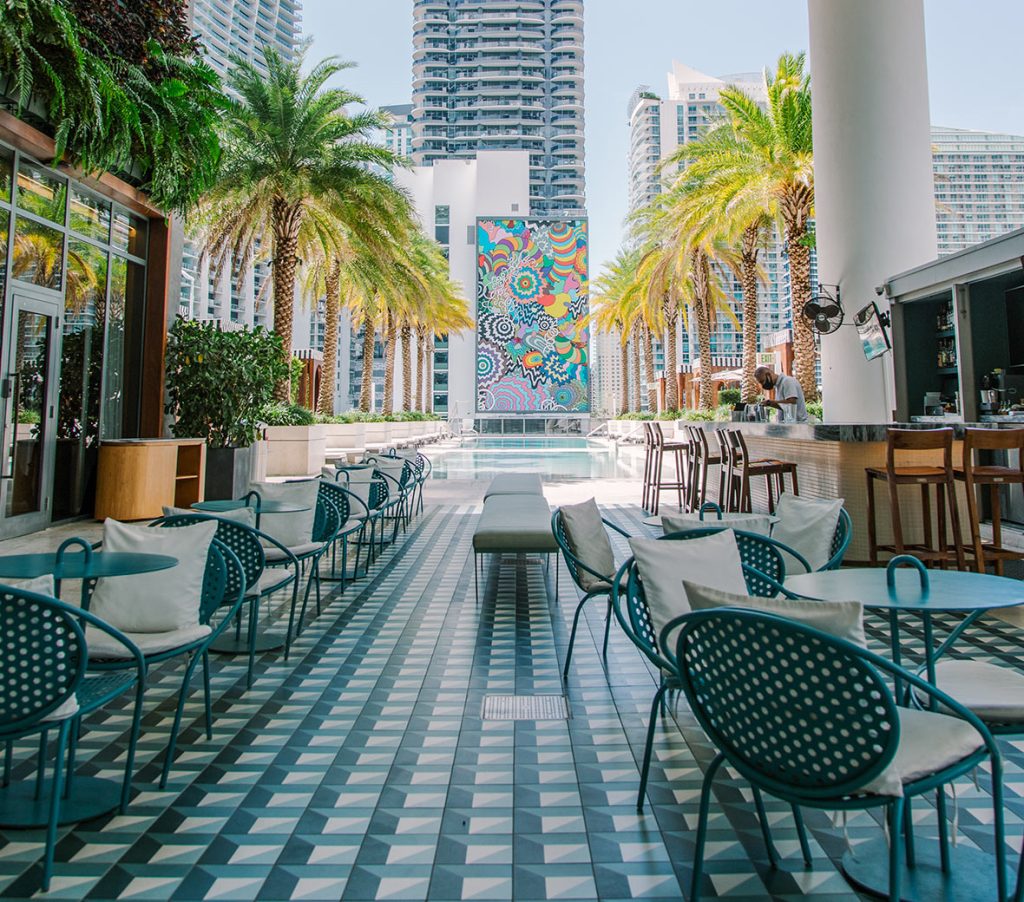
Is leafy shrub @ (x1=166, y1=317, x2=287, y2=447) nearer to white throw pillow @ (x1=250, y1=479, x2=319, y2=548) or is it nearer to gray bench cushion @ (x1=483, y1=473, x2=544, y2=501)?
gray bench cushion @ (x1=483, y1=473, x2=544, y2=501)

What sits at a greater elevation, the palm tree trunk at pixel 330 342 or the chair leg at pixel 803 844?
the palm tree trunk at pixel 330 342

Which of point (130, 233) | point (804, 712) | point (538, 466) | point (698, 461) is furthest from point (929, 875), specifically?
point (538, 466)

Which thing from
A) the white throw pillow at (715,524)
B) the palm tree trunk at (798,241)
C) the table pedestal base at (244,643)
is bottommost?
the table pedestal base at (244,643)

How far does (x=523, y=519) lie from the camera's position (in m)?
5.78

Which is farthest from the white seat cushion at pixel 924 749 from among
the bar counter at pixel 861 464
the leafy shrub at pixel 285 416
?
the leafy shrub at pixel 285 416

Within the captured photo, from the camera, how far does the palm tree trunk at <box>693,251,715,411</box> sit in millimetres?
20844

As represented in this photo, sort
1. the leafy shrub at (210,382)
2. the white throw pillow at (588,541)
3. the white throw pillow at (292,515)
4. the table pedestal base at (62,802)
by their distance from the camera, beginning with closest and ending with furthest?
the table pedestal base at (62,802), the white throw pillow at (588,541), the white throw pillow at (292,515), the leafy shrub at (210,382)

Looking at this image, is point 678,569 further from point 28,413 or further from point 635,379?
point 635,379

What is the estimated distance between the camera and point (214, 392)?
34.6 feet

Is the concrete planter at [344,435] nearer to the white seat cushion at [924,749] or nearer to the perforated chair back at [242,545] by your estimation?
the perforated chair back at [242,545]

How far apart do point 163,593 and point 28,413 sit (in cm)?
667

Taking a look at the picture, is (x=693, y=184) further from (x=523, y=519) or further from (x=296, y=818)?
(x=296, y=818)

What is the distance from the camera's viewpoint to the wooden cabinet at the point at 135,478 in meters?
8.72

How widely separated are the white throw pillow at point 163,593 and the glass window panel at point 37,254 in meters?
6.61
